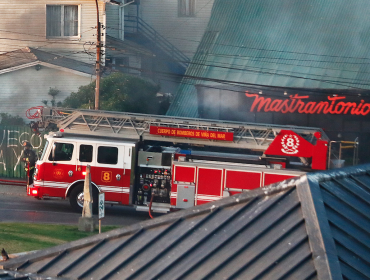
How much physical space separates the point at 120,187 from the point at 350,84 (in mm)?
13327

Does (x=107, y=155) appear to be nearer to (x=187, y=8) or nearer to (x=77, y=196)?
(x=77, y=196)

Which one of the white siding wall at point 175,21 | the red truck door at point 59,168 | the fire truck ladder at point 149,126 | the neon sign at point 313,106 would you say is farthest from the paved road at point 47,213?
the white siding wall at point 175,21

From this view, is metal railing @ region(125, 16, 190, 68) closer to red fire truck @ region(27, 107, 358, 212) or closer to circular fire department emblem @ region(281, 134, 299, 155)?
red fire truck @ region(27, 107, 358, 212)

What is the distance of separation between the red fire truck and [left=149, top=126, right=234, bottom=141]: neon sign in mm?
27

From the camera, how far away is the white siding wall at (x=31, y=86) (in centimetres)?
Answer: 2653

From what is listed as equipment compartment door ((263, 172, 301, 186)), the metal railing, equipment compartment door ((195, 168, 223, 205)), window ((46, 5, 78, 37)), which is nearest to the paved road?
equipment compartment door ((195, 168, 223, 205))

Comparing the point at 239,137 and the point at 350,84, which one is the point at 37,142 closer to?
the point at 239,137

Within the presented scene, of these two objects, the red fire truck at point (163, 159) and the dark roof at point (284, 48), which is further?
the dark roof at point (284, 48)

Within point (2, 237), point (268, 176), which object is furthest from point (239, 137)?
point (2, 237)

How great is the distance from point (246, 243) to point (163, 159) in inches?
372

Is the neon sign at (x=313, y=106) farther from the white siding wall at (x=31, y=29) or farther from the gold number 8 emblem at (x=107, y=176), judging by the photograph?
the white siding wall at (x=31, y=29)

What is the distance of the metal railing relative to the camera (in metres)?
35.6

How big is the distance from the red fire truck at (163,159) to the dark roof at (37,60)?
12.9 meters

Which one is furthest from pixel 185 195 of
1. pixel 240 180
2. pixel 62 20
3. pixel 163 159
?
pixel 62 20
